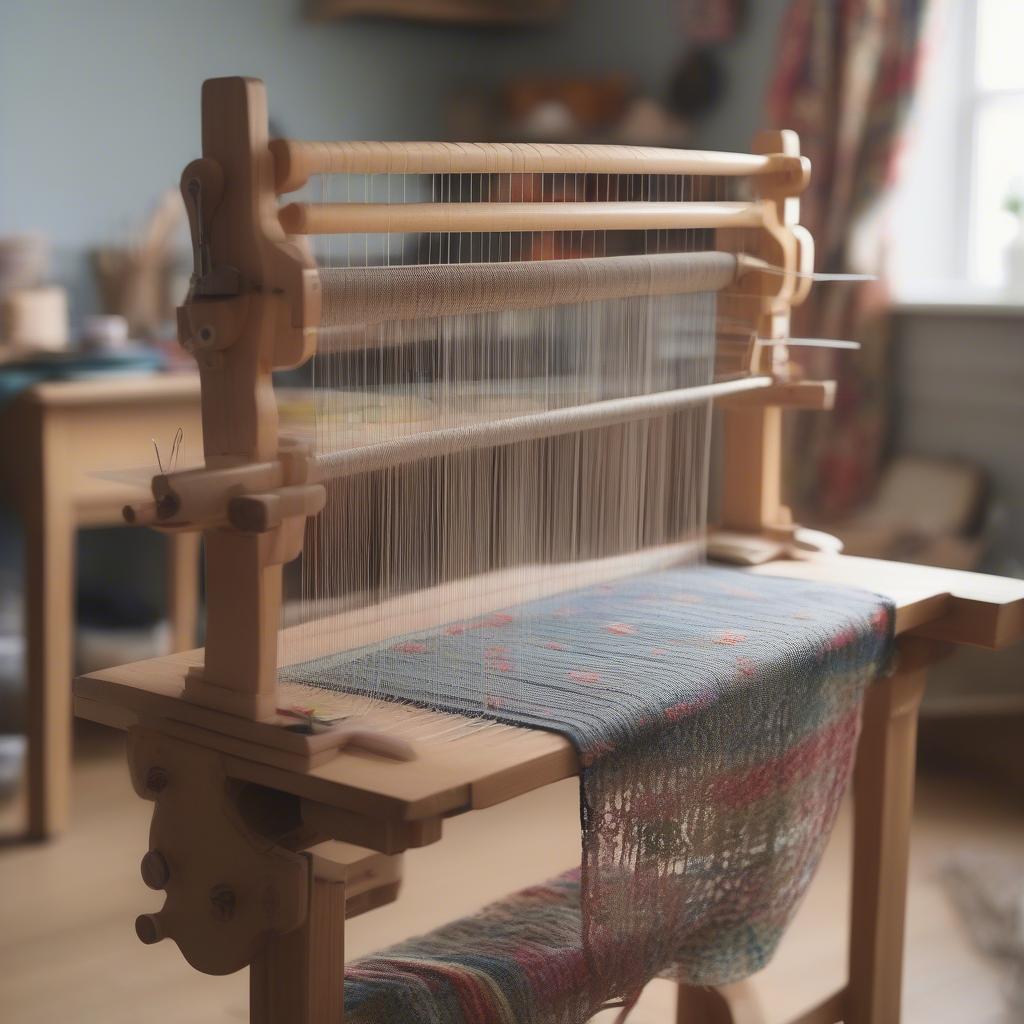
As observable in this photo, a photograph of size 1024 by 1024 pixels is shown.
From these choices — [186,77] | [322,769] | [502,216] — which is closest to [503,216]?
[502,216]

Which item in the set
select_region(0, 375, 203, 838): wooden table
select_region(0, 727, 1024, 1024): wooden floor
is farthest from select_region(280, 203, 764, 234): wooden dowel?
select_region(0, 375, 203, 838): wooden table

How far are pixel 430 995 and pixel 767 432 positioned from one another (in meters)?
0.78

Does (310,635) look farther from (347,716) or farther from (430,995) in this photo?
(430,995)

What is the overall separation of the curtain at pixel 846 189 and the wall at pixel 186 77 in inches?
10.5

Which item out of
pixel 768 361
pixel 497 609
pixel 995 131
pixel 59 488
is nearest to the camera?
pixel 497 609

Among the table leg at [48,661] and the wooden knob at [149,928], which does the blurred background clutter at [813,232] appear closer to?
the table leg at [48,661]

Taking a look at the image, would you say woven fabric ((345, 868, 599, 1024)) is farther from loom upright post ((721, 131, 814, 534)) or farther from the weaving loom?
loom upright post ((721, 131, 814, 534))

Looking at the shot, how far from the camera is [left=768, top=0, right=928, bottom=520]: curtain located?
3146 millimetres

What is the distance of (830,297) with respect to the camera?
10.6 feet

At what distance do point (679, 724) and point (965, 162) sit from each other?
2491mm

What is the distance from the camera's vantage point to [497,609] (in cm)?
153

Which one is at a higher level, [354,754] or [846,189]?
[846,189]

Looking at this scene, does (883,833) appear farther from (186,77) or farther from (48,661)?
(186,77)

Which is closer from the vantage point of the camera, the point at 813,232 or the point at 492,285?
the point at 492,285
